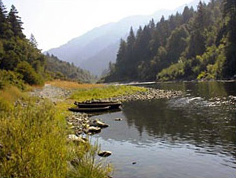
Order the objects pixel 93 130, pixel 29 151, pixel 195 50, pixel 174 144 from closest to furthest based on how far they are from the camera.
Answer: pixel 29 151
pixel 174 144
pixel 93 130
pixel 195 50

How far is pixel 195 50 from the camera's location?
135 m

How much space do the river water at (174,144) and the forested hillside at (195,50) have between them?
203 ft

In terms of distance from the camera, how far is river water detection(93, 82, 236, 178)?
611 inches

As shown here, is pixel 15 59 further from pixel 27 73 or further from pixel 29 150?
pixel 29 150

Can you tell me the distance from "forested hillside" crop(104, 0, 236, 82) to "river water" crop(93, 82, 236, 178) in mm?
61983

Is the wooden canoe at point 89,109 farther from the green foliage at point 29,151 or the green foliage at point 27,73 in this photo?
the green foliage at point 29,151

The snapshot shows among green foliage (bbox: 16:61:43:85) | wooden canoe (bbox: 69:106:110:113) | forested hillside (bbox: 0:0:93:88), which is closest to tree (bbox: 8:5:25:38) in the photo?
forested hillside (bbox: 0:0:93:88)

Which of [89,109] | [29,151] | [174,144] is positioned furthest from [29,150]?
[89,109]

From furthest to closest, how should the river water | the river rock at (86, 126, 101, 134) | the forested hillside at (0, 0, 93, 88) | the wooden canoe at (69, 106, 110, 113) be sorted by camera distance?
the forested hillside at (0, 0, 93, 88), the wooden canoe at (69, 106, 110, 113), the river rock at (86, 126, 101, 134), the river water

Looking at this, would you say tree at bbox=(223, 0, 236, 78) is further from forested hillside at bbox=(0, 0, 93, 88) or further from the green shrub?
the green shrub

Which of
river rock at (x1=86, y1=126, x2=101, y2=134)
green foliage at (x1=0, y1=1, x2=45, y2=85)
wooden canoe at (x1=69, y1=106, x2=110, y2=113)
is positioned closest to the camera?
river rock at (x1=86, y1=126, x2=101, y2=134)

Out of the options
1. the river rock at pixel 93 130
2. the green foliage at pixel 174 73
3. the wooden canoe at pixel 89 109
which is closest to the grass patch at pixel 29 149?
the river rock at pixel 93 130

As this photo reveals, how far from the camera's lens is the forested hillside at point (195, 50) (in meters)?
95.6

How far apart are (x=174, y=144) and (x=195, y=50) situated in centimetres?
11997
